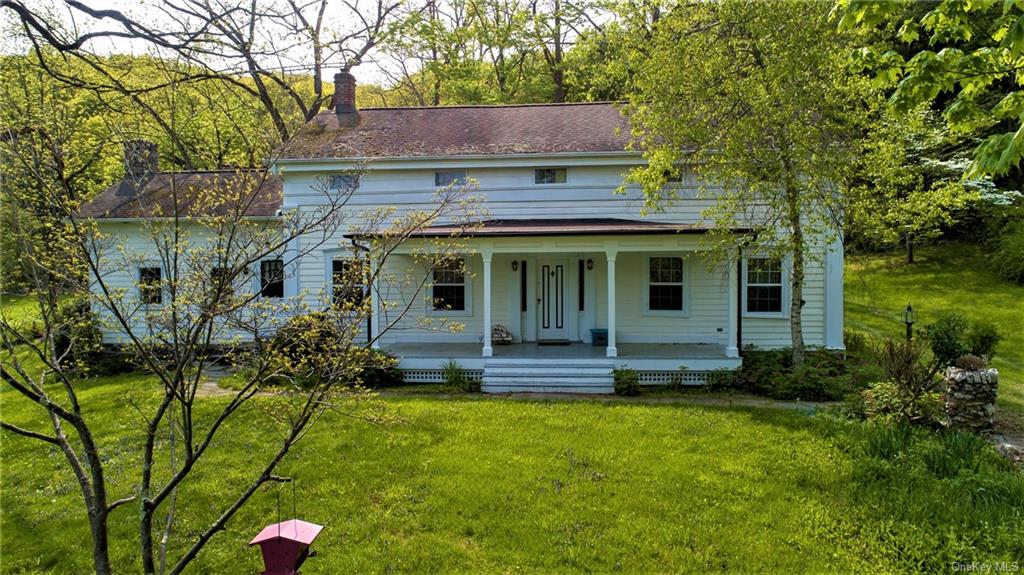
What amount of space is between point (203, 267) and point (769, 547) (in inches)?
207

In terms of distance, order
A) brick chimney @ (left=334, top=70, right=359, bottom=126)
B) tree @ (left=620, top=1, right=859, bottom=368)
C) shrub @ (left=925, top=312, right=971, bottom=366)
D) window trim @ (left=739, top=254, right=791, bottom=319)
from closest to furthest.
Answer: shrub @ (left=925, top=312, right=971, bottom=366), tree @ (left=620, top=1, right=859, bottom=368), window trim @ (left=739, top=254, right=791, bottom=319), brick chimney @ (left=334, top=70, right=359, bottom=126)

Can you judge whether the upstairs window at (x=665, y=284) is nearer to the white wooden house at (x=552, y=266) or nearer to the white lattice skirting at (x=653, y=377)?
the white wooden house at (x=552, y=266)

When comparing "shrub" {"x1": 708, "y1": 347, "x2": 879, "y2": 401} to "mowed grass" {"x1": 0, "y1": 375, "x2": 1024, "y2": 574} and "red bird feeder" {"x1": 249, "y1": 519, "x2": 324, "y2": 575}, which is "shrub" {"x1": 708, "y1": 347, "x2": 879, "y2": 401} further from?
"red bird feeder" {"x1": 249, "y1": 519, "x2": 324, "y2": 575}

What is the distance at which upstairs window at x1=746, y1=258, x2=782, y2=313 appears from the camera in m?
12.6

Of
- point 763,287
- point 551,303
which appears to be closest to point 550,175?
point 551,303

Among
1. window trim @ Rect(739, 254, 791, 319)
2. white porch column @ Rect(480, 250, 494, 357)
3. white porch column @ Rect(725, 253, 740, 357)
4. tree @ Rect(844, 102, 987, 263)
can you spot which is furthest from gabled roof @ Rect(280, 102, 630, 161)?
tree @ Rect(844, 102, 987, 263)

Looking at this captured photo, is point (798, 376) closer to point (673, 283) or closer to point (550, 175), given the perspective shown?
point (673, 283)

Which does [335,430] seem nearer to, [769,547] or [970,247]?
[769,547]

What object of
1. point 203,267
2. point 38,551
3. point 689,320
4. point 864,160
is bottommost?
point 38,551

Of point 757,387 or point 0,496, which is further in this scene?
point 757,387

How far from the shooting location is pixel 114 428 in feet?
28.5

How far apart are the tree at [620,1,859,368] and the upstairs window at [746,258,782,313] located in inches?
63.0

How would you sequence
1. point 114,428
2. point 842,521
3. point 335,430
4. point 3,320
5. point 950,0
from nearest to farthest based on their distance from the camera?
point 3,320 < point 950,0 < point 842,521 < point 335,430 < point 114,428

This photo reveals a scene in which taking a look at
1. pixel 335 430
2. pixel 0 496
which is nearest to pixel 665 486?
pixel 335 430
